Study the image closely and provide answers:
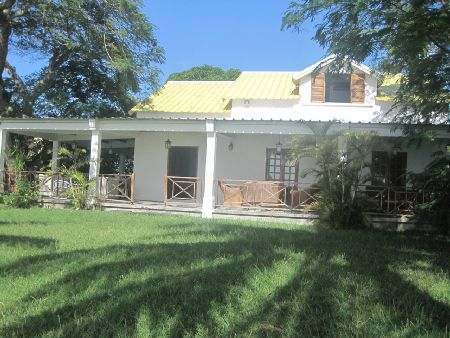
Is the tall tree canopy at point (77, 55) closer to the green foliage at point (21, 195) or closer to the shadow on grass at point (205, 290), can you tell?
the green foliage at point (21, 195)

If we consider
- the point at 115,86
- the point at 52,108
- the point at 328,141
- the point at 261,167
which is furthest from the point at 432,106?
the point at 52,108

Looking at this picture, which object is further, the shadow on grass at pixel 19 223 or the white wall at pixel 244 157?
the white wall at pixel 244 157

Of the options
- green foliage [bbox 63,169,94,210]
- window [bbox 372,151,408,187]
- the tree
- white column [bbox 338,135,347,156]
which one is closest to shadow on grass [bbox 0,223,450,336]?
white column [bbox 338,135,347,156]

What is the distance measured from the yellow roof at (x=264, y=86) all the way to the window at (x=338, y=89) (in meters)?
1.16

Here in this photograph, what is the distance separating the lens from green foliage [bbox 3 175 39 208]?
18.5m

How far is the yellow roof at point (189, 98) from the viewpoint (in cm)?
2156

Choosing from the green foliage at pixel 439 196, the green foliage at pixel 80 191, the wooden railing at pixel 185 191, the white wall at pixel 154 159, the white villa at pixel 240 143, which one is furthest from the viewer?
the white wall at pixel 154 159

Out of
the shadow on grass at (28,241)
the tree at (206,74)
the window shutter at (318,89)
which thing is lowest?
the shadow on grass at (28,241)

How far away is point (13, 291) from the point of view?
6199mm

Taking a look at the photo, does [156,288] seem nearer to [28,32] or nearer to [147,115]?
[147,115]

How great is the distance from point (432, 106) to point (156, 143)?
1126cm

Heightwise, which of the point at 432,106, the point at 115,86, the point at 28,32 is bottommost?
the point at 432,106

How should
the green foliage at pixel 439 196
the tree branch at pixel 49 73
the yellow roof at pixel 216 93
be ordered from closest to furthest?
the green foliage at pixel 439 196, the yellow roof at pixel 216 93, the tree branch at pixel 49 73

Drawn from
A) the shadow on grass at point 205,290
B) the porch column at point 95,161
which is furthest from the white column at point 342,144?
the porch column at point 95,161
